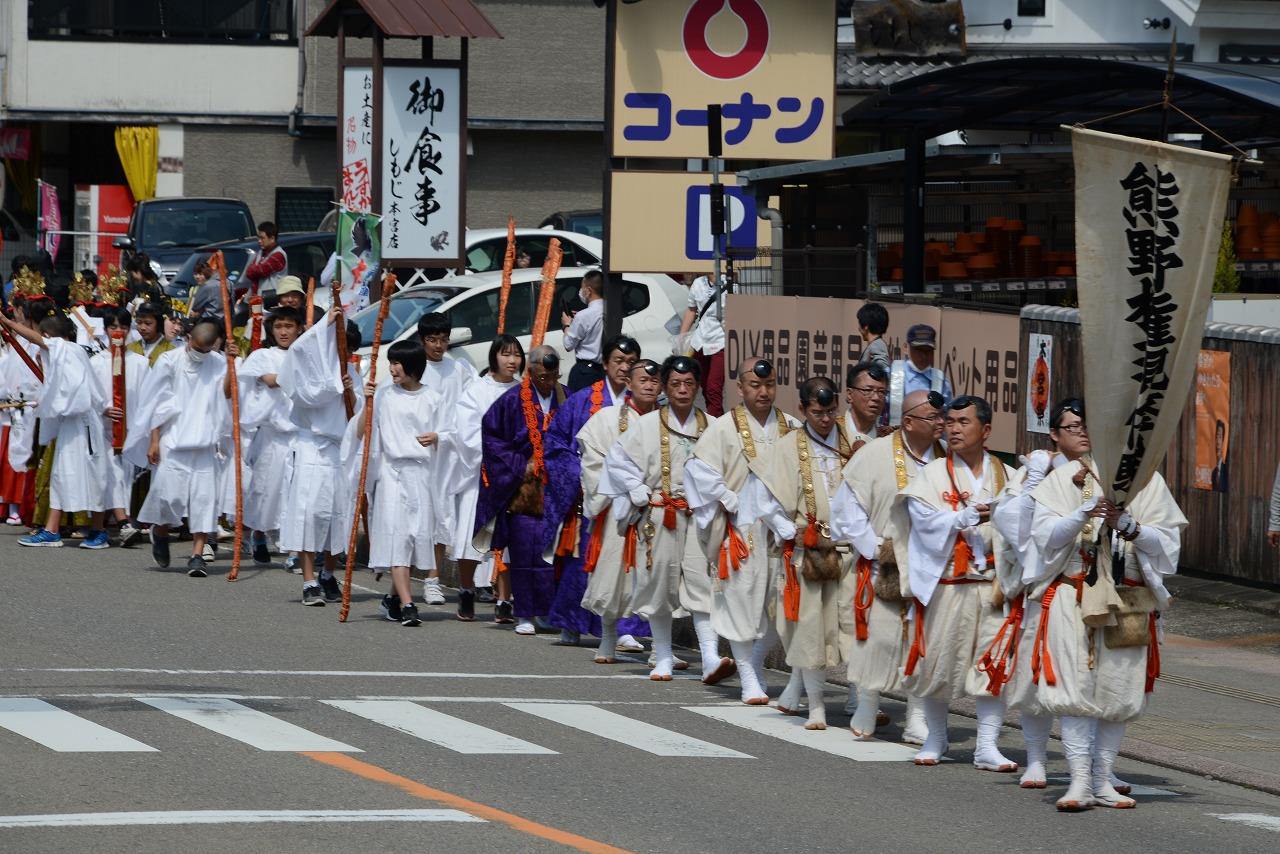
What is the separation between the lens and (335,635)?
1311 cm

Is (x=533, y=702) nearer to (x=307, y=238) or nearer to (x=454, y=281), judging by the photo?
(x=454, y=281)

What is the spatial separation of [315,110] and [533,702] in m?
27.0

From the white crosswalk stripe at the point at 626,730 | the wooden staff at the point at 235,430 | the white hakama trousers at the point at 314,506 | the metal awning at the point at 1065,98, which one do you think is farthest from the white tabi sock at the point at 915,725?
the wooden staff at the point at 235,430

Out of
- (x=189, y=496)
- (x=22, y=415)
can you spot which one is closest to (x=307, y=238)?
(x=22, y=415)

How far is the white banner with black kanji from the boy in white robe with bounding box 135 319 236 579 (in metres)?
8.52

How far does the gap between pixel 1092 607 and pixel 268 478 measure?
7.77m

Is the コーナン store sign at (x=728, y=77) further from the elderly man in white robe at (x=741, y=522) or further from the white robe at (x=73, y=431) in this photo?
the elderly man in white robe at (x=741, y=522)

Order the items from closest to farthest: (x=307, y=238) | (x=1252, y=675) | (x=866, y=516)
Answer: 1. (x=866, y=516)
2. (x=1252, y=675)
3. (x=307, y=238)

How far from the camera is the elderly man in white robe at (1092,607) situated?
344 inches

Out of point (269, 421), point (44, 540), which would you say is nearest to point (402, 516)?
point (269, 421)

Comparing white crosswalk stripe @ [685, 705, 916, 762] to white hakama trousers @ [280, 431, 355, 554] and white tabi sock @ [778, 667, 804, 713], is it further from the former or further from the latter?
white hakama trousers @ [280, 431, 355, 554]

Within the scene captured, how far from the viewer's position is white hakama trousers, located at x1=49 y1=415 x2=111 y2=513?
16.8 m

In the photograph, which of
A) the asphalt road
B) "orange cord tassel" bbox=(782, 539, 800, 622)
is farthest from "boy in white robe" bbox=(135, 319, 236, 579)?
"orange cord tassel" bbox=(782, 539, 800, 622)

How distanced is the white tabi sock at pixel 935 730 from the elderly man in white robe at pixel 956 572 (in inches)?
0.9
